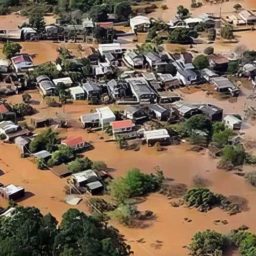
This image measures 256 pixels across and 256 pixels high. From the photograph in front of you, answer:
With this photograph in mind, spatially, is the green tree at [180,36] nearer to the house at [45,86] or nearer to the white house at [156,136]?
the house at [45,86]

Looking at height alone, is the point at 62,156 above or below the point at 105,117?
below

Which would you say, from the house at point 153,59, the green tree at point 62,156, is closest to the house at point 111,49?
the house at point 153,59

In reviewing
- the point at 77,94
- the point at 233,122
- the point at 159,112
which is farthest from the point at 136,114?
the point at 233,122

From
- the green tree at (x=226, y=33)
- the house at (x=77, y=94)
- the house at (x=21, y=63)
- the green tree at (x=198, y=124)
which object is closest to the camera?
the green tree at (x=198, y=124)

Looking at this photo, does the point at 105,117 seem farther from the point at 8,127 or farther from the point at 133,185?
the point at 133,185

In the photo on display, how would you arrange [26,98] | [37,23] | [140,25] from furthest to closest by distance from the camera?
[140,25]
[37,23]
[26,98]

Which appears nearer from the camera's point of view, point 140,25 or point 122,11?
point 140,25

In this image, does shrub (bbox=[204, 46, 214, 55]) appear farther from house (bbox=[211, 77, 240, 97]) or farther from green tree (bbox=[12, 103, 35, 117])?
green tree (bbox=[12, 103, 35, 117])
